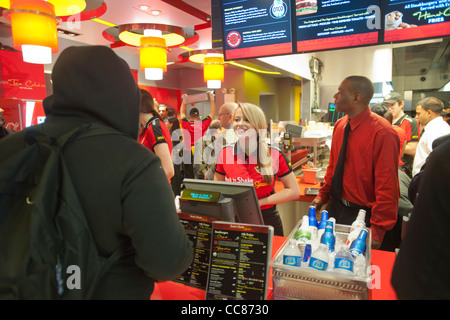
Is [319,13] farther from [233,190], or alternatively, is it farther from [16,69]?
[16,69]

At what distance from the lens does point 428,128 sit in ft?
12.8

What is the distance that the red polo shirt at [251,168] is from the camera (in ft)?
7.84

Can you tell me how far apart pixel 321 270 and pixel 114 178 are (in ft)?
2.76

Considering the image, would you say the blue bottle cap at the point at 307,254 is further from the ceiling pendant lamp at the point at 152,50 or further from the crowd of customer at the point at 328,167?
the ceiling pendant lamp at the point at 152,50

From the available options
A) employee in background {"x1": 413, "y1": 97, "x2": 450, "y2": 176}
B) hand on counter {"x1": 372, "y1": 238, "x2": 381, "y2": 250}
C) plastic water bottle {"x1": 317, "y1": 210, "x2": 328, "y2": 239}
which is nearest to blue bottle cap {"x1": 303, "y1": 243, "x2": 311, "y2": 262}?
plastic water bottle {"x1": 317, "y1": 210, "x2": 328, "y2": 239}

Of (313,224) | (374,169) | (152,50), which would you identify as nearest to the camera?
(313,224)

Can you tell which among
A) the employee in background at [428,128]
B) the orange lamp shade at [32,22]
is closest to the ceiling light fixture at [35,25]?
the orange lamp shade at [32,22]

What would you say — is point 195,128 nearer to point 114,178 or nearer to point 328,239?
point 328,239

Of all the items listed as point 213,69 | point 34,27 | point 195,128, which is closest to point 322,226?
point 34,27

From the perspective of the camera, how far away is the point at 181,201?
153 cm

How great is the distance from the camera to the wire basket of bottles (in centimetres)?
114

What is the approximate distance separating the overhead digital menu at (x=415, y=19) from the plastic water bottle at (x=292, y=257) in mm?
2026

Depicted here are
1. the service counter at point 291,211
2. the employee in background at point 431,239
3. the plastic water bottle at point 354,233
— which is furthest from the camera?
the service counter at point 291,211
